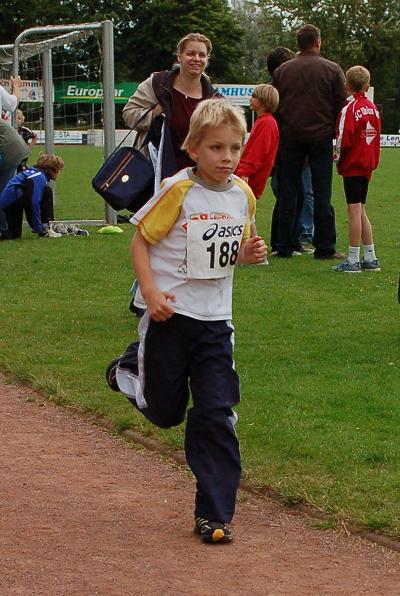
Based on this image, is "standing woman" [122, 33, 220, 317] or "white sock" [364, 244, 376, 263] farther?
"white sock" [364, 244, 376, 263]

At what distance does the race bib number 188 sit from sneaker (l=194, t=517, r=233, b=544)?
98cm

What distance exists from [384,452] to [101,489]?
4.60ft

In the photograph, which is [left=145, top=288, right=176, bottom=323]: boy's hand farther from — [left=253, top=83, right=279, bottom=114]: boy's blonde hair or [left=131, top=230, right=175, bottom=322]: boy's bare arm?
[left=253, top=83, right=279, bottom=114]: boy's blonde hair

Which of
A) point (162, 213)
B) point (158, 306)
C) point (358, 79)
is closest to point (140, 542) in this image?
point (158, 306)

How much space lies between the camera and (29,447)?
6.14 meters

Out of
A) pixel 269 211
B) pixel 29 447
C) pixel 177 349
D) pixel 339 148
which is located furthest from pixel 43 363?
pixel 269 211

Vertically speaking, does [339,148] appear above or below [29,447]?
above

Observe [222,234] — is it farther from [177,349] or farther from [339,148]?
[339,148]

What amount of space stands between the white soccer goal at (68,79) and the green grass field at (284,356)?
340 centimetres

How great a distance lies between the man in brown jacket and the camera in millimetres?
12344

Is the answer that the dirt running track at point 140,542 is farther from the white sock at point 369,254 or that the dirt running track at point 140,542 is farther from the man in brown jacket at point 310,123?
the man in brown jacket at point 310,123

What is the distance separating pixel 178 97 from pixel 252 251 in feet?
9.66

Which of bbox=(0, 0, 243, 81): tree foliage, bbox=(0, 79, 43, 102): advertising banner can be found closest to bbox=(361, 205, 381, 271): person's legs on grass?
bbox=(0, 79, 43, 102): advertising banner

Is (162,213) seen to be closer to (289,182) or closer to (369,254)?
(369,254)
